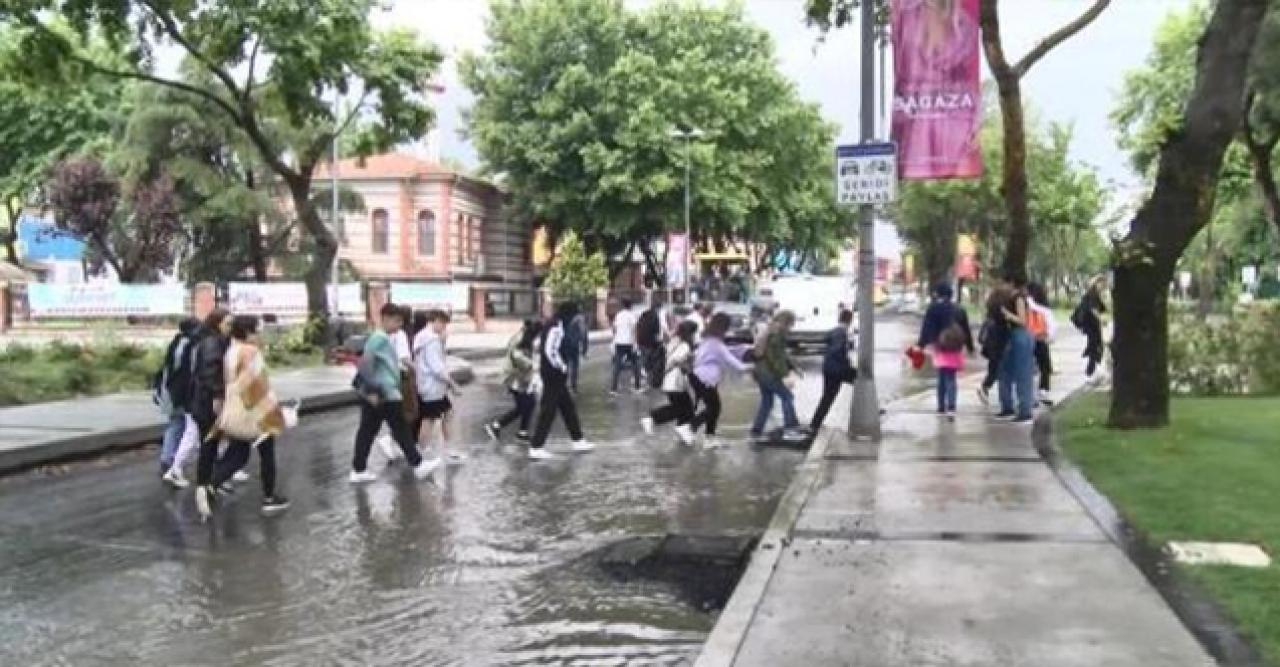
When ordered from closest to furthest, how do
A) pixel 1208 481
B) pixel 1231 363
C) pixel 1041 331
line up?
pixel 1208 481 → pixel 1041 331 → pixel 1231 363

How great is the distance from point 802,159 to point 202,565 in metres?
50.9

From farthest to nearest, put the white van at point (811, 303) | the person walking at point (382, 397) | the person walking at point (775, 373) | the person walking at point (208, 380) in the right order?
the white van at point (811, 303), the person walking at point (775, 373), the person walking at point (382, 397), the person walking at point (208, 380)

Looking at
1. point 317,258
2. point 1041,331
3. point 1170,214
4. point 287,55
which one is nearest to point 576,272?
point 317,258

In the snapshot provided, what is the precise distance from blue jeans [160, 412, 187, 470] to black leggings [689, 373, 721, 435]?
5.59 meters

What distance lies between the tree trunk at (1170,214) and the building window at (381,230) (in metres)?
48.2

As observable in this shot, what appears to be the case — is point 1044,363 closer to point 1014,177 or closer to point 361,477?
point 1014,177

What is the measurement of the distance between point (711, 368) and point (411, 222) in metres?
45.1

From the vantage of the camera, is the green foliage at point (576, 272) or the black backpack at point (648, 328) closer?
the black backpack at point (648, 328)

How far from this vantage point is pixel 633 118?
166 ft

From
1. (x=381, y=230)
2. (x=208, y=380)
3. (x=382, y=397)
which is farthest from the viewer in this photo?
(x=381, y=230)

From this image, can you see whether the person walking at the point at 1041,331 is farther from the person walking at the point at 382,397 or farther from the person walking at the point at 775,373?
the person walking at the point at 382,397

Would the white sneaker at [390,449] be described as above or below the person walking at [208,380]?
below

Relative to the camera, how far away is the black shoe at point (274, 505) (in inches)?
430

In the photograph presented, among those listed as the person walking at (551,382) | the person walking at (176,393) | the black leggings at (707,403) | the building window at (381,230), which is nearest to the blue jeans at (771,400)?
the black leggings at (707,403)
